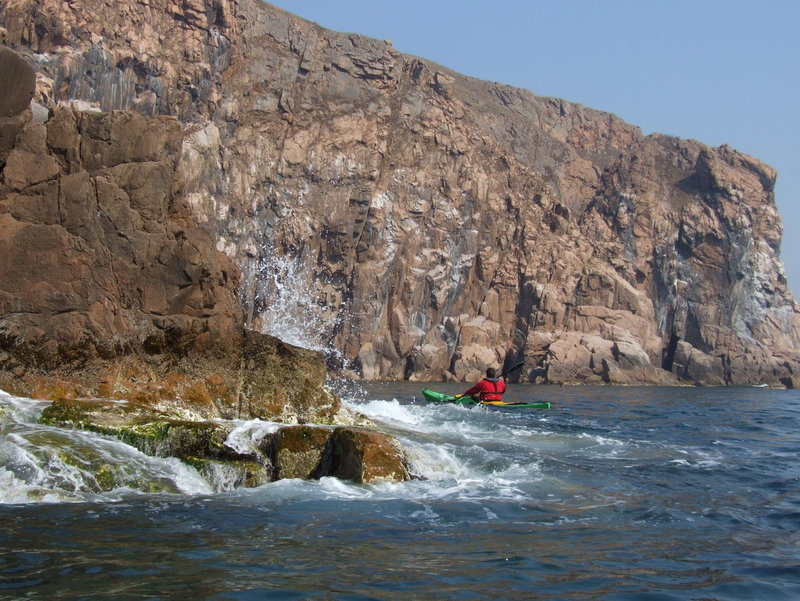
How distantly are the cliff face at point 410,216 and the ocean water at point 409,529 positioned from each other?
51644 mm

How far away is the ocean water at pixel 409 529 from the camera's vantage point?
7.02 metres

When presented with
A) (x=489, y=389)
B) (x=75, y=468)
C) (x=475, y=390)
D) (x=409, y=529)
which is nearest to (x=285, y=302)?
(x=475, y=390)

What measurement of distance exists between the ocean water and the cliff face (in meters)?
51.6

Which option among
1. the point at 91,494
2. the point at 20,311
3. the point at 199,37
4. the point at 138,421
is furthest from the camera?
the point at 199,37

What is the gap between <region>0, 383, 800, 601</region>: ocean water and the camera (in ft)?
23.0

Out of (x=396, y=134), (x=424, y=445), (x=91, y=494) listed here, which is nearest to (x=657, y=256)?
(x=396, y=134)

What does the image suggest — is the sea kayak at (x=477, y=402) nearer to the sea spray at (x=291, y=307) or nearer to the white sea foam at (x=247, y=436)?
the white sea foam at (x=247, y=436)

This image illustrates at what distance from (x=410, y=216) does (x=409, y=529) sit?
6623cm

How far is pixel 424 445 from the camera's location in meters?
15.2

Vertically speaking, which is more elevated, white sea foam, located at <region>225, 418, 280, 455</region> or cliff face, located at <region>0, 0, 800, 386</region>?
cliff face, located at <region>0, 0, 800, 386</region>

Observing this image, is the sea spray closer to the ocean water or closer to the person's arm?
the person's arm

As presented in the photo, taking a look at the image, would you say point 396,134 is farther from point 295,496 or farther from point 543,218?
point 295,496

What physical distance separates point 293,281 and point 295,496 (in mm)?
59983

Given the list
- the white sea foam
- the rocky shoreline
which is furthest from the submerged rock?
the rocky shoreline
